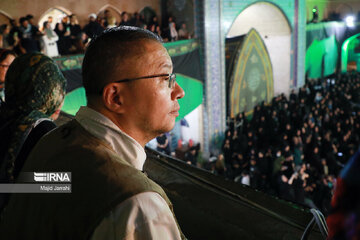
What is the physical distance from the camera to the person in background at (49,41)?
637 cm

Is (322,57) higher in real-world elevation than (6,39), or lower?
lower

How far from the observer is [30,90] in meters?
1.68

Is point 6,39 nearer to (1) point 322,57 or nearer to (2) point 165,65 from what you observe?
(2) point 165,65

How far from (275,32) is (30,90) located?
12.7 metres

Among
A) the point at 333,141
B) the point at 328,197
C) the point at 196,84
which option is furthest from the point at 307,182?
the point at 196,84

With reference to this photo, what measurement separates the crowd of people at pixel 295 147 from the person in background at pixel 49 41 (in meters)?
3.81

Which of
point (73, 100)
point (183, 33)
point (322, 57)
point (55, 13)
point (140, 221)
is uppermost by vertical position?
point (55, 13)

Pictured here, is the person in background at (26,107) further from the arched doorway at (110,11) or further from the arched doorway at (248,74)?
the arched doorway at (248,74)

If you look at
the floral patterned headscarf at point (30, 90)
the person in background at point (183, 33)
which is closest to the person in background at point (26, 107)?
the floral patterned headscarf at point (30, 90)

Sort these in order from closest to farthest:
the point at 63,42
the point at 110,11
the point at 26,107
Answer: the point at 26,107, the point at 63,42, the point at 110,11

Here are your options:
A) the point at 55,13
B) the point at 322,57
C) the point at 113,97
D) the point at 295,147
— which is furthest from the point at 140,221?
the point at 322,57

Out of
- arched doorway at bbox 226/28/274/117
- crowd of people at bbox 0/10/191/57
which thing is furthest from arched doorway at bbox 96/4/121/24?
arched doorway at bbox 226/28/274/117

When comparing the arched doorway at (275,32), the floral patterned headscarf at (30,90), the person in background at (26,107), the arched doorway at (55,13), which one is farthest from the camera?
the arched doorway at (275,32)

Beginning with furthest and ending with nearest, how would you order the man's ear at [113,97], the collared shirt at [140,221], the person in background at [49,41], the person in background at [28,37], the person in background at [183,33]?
1. the person in background at [183,33]
2. the person in background at [49,41]
3. the person in background at [28,37]
4. the man's ear at [113,97]
5. the collared shirt at [140,221]
